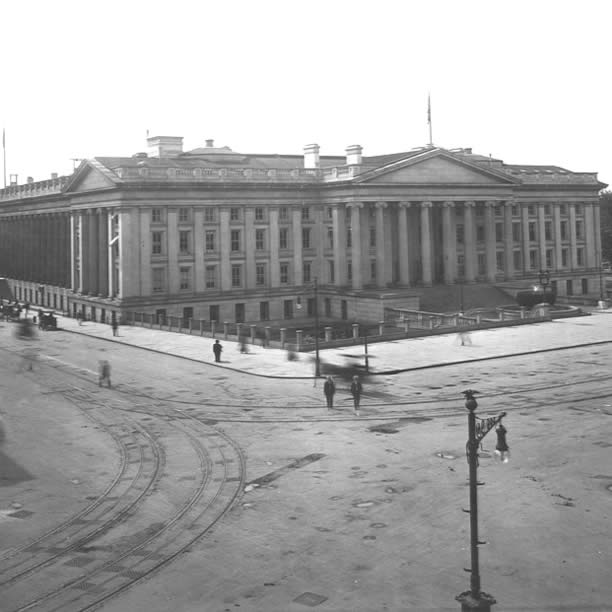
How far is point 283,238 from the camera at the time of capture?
80375mm

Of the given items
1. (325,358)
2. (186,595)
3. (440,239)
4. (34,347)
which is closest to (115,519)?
(186,595)

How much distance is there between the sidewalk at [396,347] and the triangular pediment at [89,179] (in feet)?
44.4

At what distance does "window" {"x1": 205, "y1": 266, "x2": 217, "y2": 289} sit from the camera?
76.1 metres

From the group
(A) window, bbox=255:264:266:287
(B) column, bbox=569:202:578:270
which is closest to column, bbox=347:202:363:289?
(A) window, bbox=255:264:266:287

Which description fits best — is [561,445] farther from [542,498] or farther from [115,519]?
[115,519]

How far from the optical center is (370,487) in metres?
24.1

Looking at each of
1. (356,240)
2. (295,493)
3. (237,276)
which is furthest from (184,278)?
(295,493)

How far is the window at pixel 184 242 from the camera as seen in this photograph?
74.8 m

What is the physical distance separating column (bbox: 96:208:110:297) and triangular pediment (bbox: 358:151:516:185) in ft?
79.1

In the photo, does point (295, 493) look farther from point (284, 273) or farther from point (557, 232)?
point (557, 232)

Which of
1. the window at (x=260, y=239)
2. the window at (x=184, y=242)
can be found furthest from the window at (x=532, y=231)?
the window at (x=184, y=242)

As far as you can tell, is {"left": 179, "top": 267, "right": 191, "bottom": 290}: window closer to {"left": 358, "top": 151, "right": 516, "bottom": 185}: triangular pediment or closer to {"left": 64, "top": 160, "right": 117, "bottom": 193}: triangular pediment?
{"left": 64, "top": 160, "right": 117, "bottom": 193}: triangular pediment

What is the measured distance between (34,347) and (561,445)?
41214 mm

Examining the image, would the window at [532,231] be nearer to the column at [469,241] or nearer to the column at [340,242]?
the column at [469,241]
